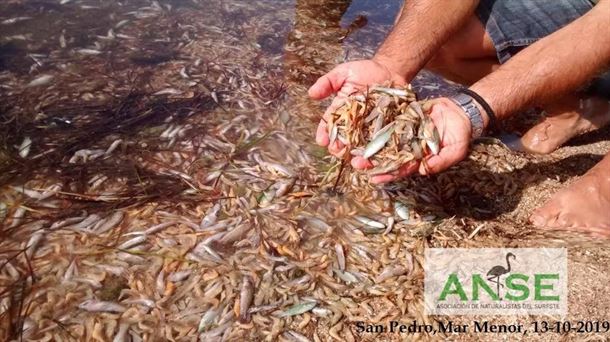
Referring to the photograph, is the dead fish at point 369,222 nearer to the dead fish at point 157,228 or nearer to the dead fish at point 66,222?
the dead fish at point 157,228

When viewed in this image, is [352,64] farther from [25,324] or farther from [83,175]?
[25,324]

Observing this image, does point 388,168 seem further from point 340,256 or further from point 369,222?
point 369,222

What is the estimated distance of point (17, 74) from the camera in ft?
15.6

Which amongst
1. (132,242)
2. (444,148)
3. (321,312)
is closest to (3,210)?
(132,242)

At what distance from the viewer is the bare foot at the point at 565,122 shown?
4.09 m

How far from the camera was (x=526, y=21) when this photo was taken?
149 inches

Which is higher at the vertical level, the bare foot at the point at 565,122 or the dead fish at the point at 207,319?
the bare foot at the point at 565,122

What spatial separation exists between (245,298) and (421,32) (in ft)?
7.57

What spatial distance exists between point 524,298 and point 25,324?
9.15 ft

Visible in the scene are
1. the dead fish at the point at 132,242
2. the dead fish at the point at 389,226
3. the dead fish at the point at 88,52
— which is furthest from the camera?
the dead fish at the point at 88,52

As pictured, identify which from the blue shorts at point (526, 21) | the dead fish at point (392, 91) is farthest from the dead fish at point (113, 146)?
the blue shorts at point (526, 21)

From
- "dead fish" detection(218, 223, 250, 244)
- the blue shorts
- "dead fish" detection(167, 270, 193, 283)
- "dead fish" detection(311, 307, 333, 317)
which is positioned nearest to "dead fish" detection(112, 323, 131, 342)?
"dead fish" detection(167, 270, 193, 283)

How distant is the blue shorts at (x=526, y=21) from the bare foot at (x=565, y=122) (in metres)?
0.18

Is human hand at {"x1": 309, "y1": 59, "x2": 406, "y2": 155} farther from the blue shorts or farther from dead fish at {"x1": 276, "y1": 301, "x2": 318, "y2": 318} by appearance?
dead fish at {"x1": 276, "y1": 301, "x2": 318, "y2": 318}
